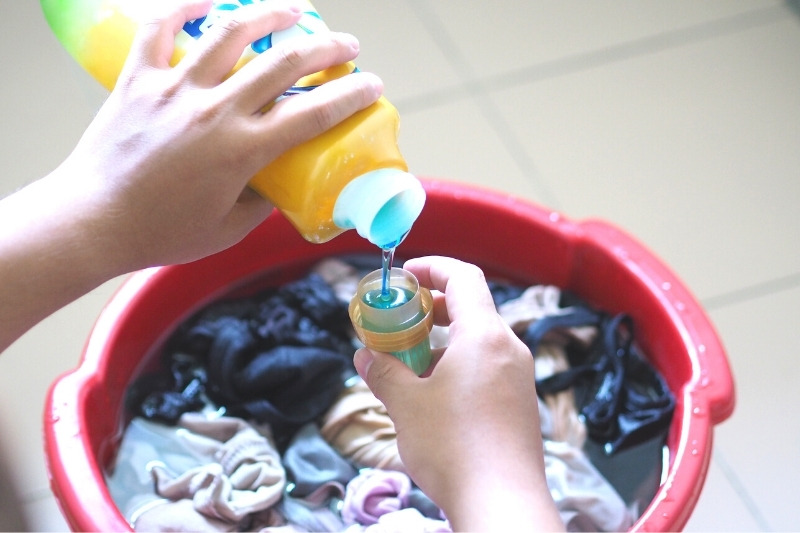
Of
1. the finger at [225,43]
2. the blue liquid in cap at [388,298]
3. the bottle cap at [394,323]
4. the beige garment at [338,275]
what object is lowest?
the beige garment at [338,275]

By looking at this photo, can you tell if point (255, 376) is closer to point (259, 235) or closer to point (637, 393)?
point (259, 235)

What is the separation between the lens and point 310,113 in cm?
53

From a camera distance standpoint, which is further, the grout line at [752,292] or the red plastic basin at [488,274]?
the grout line at [752,292]

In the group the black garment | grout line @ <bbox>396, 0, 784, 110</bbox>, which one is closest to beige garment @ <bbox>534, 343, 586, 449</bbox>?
the black garment

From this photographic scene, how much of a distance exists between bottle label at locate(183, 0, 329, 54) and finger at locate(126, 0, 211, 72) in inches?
0.5

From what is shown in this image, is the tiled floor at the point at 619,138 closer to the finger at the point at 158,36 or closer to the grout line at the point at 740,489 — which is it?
the grout line at the point at 740,489

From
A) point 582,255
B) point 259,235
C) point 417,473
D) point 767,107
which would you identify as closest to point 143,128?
point 417,473

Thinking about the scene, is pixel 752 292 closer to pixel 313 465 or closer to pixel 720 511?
pixel 720 511

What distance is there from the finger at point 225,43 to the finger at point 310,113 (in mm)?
47

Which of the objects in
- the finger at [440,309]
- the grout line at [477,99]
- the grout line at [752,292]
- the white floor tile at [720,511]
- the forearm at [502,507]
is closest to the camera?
the forearm at [502,507]

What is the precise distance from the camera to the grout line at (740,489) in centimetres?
87

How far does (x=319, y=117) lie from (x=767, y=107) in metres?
0.94

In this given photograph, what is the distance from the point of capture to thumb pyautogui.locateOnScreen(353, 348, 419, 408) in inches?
21.7

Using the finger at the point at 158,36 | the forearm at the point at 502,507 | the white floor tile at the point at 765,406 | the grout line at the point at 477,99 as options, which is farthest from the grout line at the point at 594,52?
the forearm at the point at 502,507
